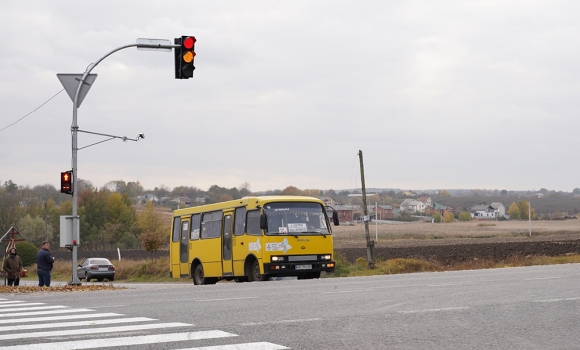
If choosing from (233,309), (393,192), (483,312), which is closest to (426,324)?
(483,312)

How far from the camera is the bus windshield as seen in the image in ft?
77.6

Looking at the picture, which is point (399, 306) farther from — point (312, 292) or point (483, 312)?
point (312, 292)

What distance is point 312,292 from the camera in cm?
1445

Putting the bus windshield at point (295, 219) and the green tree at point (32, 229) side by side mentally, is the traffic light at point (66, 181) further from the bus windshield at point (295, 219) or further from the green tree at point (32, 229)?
the green tree at point (32, 229)

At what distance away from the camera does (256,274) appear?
77.7 feet

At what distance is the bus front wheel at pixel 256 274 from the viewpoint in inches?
909

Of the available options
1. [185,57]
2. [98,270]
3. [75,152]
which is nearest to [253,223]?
[75,152]

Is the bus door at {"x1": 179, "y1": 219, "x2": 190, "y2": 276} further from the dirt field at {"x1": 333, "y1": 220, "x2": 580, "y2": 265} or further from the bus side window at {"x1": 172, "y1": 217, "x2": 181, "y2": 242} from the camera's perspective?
the dirt field at {"x1": 333, "y1": 220, "x2": 580, "y2": 265}

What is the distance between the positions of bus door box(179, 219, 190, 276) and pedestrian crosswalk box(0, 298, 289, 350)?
1727cm

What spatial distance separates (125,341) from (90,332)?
3.44ft

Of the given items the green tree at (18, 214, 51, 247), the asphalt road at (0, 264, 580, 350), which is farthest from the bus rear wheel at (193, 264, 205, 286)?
the green tree at (18, 214, 51, 247)

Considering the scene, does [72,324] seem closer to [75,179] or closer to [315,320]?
[315,320]

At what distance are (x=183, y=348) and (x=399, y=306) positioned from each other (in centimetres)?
457

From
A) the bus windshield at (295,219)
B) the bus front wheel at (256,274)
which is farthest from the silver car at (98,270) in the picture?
the bus windshield at (295,219)
